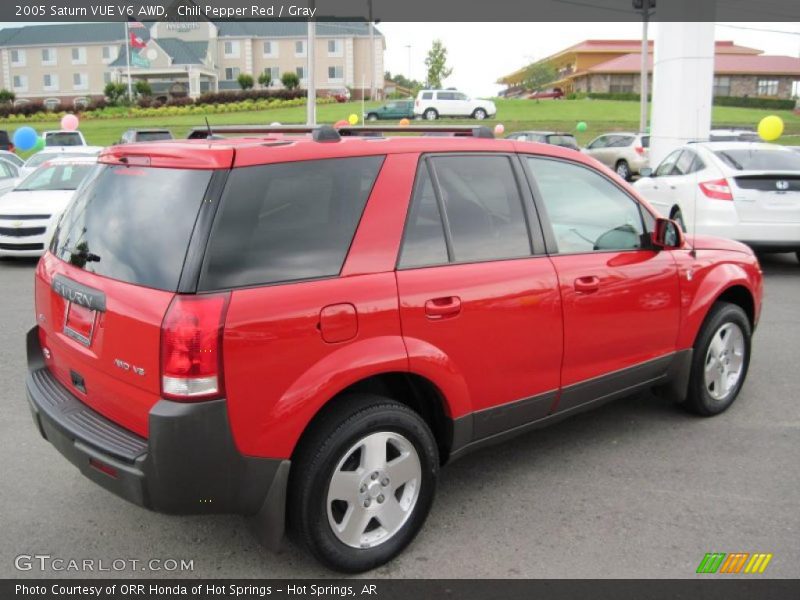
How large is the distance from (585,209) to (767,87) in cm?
8543

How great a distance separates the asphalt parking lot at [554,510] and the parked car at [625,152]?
21.0m

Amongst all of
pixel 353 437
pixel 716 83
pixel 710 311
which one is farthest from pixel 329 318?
pixel 716 83

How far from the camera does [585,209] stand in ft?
14.3

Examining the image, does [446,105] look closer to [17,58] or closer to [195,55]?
[195,55]

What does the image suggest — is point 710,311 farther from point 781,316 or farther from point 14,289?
point 14,289

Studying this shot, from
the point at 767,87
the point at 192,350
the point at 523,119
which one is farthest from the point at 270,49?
the point at 192,350

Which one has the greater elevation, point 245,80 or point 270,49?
point 270,49

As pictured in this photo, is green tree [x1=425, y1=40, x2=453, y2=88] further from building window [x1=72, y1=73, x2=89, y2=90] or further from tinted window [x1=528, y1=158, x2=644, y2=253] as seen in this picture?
tinted window [x1=528, y1=158, x2=644, y2=253]

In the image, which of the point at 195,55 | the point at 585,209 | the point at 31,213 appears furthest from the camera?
the point at 195,55

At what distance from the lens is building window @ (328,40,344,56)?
81.1m

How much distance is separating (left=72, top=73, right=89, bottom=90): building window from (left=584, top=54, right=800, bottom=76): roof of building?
5451 cm

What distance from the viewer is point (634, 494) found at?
4023 millimetres

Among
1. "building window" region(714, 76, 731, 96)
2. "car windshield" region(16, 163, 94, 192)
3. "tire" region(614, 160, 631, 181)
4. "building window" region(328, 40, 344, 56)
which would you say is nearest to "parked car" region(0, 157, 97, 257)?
"car windshield" region(16, 163, 94, 192)

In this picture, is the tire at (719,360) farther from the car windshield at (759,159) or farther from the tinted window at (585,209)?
the car windshield at (759,159)
